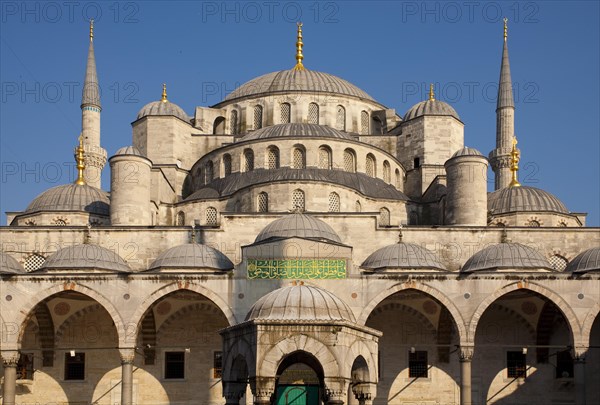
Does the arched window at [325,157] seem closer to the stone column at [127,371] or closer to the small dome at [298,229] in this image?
the small dome at [298,229]

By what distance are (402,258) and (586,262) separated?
472 cm

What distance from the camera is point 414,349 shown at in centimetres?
3288

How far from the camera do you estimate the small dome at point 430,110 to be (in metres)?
41.6

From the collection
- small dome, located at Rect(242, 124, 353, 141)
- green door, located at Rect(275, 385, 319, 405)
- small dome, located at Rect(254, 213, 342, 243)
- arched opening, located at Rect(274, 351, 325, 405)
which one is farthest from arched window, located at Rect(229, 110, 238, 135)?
green door, located at Rect(275, 385, 319, 405)

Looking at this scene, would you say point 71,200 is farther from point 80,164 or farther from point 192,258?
point 192,258

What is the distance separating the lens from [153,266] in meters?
32.2

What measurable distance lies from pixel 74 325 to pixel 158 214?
5.14 meters

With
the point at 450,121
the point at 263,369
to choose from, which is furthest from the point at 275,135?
the point at 263,369

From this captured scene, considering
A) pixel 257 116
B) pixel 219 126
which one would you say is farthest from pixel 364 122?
pixel 219 126

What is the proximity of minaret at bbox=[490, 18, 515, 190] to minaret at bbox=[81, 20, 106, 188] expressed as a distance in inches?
535

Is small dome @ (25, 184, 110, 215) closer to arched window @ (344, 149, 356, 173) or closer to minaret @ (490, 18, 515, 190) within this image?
arched window @ (344, 149, 356, 173)

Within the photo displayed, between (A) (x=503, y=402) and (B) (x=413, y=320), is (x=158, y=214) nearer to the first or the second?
(B) (x=413, y=320)

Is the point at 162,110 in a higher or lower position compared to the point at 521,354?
higher

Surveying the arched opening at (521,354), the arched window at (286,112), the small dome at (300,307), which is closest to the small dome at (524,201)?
the arched opening at (521,354)
